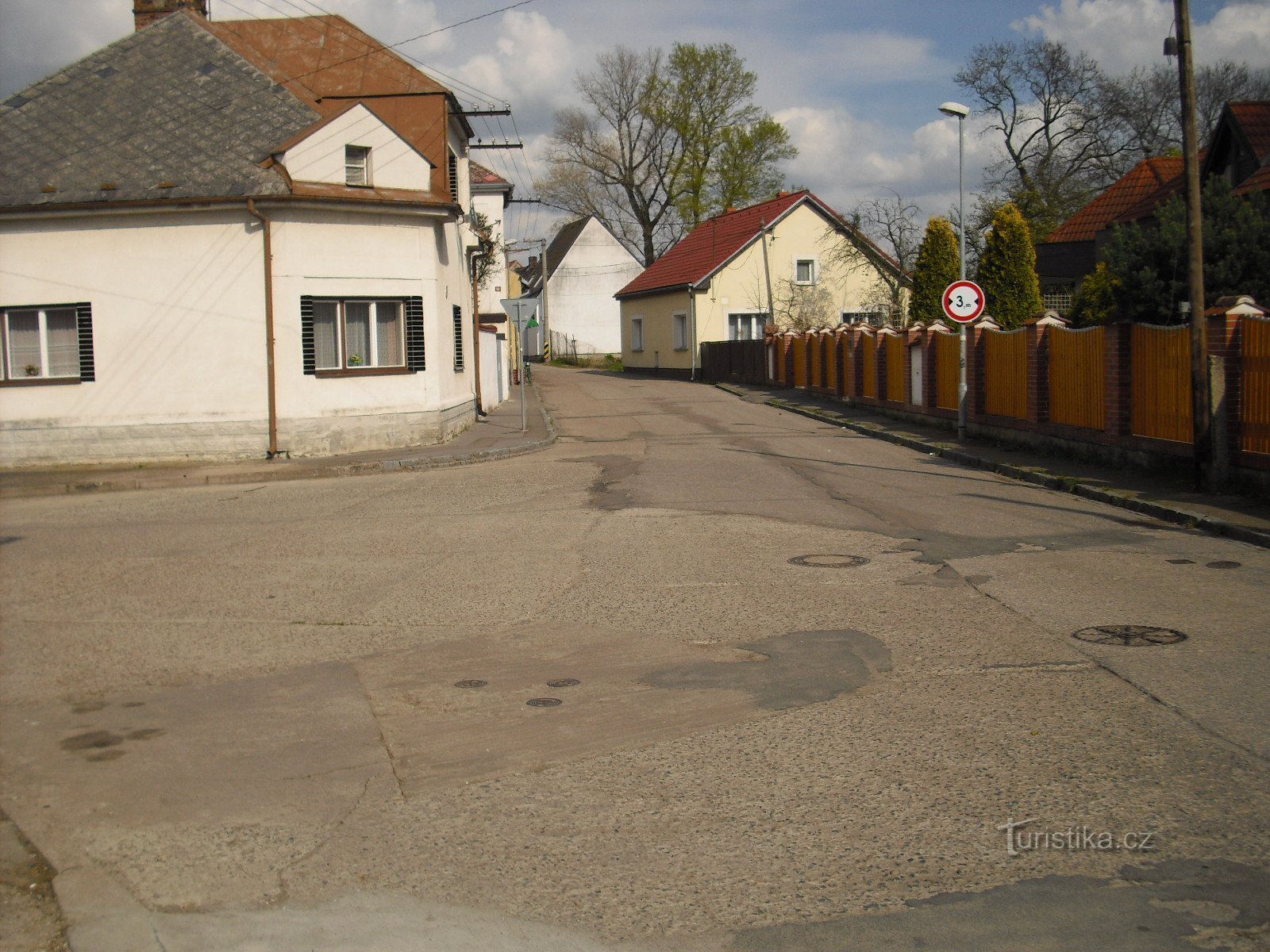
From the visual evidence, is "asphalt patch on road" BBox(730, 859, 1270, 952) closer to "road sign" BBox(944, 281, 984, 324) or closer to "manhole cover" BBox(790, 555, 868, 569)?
"manhole cover" BBox(790, 555, 868, 569)

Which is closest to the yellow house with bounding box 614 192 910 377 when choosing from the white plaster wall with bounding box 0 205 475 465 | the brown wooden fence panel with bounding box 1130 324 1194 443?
the white plaster wall with bounding box 0 205 475 465

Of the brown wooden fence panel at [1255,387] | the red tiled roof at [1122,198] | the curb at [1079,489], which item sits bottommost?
the curb at [1079,489]

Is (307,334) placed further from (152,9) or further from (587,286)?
(587,286)

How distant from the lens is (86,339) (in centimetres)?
2081

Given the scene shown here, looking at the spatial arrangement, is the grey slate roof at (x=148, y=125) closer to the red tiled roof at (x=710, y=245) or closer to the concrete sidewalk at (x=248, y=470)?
the concrete sidewalk at (x=248, y=470)

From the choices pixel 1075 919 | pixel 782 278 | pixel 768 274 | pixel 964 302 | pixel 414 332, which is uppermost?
pixel 768 274

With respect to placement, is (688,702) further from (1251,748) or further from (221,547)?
(221,547)

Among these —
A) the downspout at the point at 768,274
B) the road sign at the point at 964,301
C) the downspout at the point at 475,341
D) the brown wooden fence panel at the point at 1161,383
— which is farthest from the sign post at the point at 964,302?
the downspout at the point at 768,274

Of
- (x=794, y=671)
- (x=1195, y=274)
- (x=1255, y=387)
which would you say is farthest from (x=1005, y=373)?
(x=794, y=671)

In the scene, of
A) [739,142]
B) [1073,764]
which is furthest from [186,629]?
[739,142]

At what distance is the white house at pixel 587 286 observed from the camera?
6900 centimetres

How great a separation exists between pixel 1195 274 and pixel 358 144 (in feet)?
48.9

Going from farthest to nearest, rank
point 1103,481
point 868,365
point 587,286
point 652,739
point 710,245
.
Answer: point 587,286
point 710,245
point 868,365
point 1103,481
point 652,739

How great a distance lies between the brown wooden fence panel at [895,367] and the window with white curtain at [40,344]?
58.7 ft
